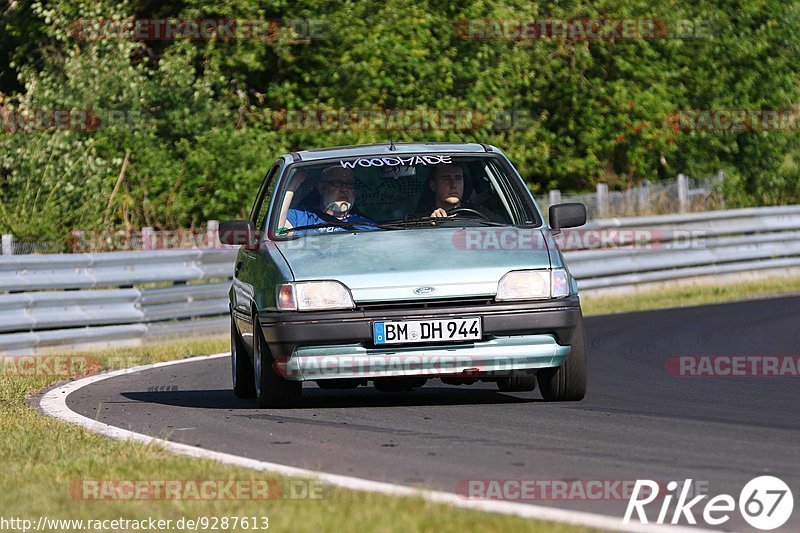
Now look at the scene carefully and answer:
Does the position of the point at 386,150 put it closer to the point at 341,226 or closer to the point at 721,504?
the point at 341,226

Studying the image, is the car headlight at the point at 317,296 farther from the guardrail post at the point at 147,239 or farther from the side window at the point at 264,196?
the guardrail post at the point at 147,239

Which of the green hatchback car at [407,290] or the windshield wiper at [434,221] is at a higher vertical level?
the windshield wiper at [434,221]

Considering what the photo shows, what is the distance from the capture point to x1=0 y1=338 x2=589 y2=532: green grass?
17.0 ft

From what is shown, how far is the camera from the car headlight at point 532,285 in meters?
8.77

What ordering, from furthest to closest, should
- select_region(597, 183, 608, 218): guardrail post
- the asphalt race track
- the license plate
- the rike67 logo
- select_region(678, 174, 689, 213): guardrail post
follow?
select_region(678, 174, 689, 213): guardrail post, select_region(597, 183, 608, 218): guardrail post, the license plate, the asphalt race track, the rike67 logo

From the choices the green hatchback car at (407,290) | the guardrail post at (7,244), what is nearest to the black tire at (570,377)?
the green hatchback car at (407,290)

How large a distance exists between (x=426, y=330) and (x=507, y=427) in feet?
3.08

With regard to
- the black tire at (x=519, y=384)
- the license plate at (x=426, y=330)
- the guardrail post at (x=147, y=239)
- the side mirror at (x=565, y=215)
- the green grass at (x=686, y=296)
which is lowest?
the green grass at (x=686, y=296)

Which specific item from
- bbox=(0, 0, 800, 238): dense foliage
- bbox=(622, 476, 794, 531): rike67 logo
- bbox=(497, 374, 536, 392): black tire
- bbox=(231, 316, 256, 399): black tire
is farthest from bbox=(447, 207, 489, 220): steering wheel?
bbox=(0, 0, 800, 238): dense foliage

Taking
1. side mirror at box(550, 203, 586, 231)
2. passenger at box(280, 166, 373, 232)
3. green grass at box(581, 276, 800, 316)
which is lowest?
green grass at box(581, 276, 800, 316)

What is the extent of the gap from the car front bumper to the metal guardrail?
24.0 ft

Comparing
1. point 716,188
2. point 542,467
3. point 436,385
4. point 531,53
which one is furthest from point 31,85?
point 542,467

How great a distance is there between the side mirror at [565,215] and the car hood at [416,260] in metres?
0.49

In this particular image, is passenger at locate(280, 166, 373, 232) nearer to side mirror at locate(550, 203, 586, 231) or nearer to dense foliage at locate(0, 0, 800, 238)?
side mirror at locate(550, 203, 586, 231)
